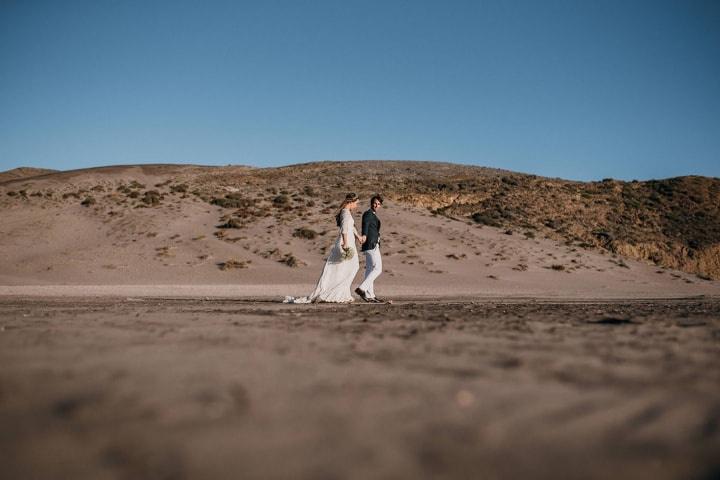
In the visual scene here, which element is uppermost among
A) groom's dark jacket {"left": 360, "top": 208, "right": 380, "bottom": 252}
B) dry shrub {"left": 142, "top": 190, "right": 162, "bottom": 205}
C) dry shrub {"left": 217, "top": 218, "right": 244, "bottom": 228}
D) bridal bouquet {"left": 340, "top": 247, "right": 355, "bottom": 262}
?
dry shrub {"left": 142, "top": 190, "right": 162, "bottom": 205}

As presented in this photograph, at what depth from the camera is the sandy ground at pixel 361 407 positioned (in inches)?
82.6

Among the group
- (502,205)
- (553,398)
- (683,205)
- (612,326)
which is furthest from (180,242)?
(683,205)

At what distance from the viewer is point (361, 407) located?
263 cm

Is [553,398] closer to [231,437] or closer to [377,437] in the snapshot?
[377,437]

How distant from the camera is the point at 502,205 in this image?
34438 millimetres

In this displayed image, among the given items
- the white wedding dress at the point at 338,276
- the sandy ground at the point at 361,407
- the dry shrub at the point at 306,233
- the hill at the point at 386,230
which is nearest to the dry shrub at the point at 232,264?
the hill at the point at 386,230

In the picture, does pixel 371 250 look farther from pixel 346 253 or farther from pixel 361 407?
pixel 361 407

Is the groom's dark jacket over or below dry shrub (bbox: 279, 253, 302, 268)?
over

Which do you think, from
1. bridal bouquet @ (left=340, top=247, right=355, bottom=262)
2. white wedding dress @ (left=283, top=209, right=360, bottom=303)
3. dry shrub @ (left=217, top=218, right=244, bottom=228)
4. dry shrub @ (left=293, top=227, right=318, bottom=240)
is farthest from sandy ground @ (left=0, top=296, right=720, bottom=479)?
dry shrub @ (left=217, top=218, right=244, bottom=228)

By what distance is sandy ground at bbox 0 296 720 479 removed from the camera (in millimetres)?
2098

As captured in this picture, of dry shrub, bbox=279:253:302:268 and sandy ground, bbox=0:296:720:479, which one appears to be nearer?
sandy ground, bbox=0:296:720:479

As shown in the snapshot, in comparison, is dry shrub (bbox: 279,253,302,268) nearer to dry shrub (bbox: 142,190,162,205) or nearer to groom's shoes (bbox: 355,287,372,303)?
groom's shoes (bbox: 355,287,372,303)

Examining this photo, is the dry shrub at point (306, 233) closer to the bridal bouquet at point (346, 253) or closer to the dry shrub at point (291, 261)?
the dry shrub at point (291, 261)

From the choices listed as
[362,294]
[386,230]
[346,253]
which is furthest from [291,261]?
[346,253]
